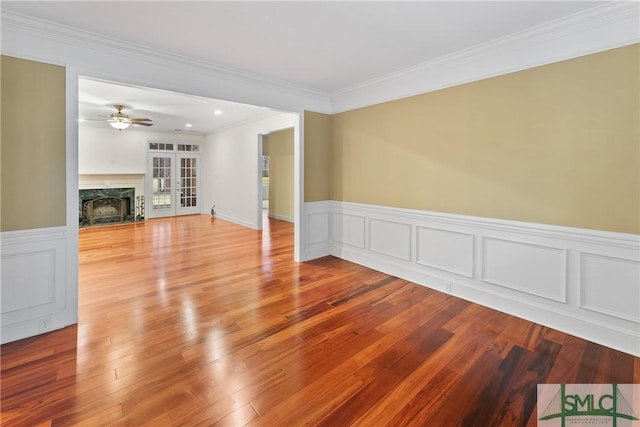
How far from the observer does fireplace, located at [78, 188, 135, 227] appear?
7902 mm

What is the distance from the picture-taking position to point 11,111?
251cm

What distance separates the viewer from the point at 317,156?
5.01 m

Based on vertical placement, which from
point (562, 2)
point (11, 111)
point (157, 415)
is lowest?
point (157, 415)

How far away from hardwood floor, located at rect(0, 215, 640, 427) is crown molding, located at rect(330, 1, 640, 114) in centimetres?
247

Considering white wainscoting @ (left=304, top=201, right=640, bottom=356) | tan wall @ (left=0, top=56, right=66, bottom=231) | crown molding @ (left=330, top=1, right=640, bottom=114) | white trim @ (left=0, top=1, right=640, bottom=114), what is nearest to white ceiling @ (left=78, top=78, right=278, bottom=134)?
white trim @ (left=0, top=1, right=640, bottom=114)

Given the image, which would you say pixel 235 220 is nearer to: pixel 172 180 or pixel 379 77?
pixel 172 180

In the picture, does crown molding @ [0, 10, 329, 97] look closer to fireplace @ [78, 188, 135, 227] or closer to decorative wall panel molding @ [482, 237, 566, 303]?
decorative wall panel molding @ [482, 237, 566, 303]

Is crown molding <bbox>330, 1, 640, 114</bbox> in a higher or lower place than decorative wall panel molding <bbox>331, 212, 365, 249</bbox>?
higher

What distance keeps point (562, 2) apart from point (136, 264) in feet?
19.0

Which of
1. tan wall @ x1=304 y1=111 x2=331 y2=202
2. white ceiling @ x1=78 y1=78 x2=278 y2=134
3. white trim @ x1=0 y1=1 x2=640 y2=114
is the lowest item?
tan wall @ x1=304 y1=111 x2=331 y2=202

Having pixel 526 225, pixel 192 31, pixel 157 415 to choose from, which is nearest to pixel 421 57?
pixel 526 225

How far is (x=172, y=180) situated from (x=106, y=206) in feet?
6.48

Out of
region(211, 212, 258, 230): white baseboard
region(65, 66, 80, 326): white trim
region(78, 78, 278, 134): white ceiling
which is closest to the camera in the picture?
region(65, 66, 80, 326): white trim

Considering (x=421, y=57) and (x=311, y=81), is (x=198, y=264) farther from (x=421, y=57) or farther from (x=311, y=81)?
(x=421, y=57)
